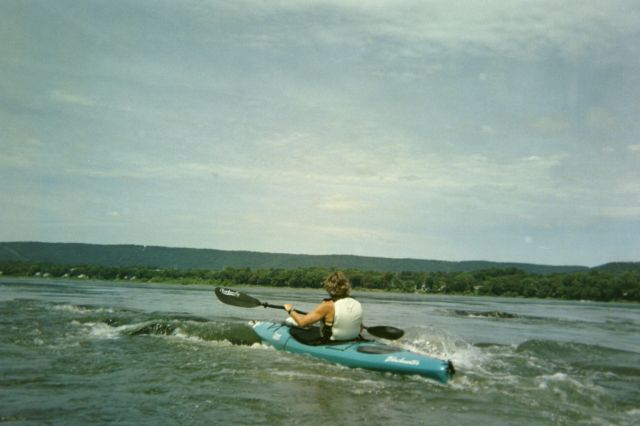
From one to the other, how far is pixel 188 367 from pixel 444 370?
4.58 m

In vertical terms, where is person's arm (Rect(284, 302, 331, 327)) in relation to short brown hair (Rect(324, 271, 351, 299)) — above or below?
below

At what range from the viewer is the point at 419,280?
84.6 metres

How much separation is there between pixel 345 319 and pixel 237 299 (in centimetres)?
520

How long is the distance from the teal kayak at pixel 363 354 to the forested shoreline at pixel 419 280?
2527 inches

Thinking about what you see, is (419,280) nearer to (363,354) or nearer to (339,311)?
(339,311)

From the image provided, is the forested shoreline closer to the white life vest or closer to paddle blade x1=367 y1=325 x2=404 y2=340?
paddle blade x1=367 y1=325 x2=404 y2=340

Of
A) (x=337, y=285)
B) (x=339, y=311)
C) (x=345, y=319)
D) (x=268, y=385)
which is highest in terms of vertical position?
(x=337, y=285)

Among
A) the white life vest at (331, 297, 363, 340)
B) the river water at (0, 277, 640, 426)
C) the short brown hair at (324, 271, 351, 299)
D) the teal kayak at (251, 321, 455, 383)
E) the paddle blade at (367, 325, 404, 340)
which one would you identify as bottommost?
the river water at (0, 277, 640, 426)

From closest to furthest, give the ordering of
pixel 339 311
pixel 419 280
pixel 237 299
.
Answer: pixel 339 311 → pixel 237 299 → pixel 419 280

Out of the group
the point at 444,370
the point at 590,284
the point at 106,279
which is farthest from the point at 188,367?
the point at 106,279

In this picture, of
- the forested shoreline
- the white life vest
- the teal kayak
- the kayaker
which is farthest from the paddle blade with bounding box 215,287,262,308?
the forested shoreline

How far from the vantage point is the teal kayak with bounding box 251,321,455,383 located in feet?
28.1

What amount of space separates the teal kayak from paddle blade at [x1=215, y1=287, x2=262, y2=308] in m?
2.37

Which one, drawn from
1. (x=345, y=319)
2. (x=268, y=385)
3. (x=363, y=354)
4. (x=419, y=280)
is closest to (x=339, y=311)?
(x=345, y=319)
